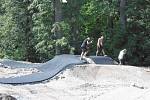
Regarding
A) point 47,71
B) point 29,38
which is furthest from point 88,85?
point 29,38

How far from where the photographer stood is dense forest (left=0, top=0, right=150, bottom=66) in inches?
1299

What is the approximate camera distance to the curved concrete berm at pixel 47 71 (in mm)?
19391

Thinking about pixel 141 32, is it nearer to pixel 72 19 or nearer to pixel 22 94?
pixel 72 19

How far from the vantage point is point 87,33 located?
36.2m

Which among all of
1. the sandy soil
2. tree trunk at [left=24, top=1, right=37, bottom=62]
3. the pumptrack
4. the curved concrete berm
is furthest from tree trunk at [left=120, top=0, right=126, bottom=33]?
the sandy soil

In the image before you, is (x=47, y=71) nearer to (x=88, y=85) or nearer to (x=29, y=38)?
(x=88, y=85)

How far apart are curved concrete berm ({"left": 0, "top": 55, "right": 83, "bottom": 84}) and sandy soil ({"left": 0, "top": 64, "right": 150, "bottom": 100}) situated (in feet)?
1.28

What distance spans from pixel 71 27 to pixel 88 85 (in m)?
15.4

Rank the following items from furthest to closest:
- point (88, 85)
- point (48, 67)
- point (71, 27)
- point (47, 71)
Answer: point (71, 27) < point (48, 67) < point (47, 71) < point (88, 85)

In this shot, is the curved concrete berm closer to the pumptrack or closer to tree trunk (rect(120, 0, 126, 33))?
the pumptrack

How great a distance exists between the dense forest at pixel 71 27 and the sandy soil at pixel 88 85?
1069cm

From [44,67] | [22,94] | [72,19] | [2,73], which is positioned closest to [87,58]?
[44,67]

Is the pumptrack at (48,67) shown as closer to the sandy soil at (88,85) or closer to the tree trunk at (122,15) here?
the sandy soil at (88,85)

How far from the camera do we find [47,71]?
71.3 feet
